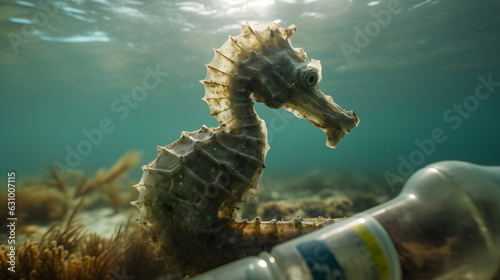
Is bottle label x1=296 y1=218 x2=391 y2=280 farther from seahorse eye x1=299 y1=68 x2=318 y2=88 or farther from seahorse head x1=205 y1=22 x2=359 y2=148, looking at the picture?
seahorse eye x1=299 y1=68 x2=318 y2=88

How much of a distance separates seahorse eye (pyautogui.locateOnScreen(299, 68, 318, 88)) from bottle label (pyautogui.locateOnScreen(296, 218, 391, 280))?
123 centimetres

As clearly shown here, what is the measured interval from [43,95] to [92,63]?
64.1ft

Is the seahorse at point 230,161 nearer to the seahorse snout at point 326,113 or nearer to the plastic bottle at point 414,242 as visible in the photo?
the seahorse snout at point 326,113

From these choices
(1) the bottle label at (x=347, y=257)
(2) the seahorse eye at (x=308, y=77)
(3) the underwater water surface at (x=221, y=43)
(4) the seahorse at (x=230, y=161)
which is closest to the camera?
(1) the bottle label at (x=347, y=257)

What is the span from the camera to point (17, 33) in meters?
14.3

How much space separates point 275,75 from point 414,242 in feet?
4.61

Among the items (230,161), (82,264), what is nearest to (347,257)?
(230,161)

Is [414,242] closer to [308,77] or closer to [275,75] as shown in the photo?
[308,77]

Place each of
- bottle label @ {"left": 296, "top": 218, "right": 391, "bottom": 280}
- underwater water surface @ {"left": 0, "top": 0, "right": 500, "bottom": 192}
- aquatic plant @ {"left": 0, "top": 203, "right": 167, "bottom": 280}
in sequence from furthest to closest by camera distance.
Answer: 1. underwater water surface @ {"left": 0, "top": 0, "right": 500, "bottom": 192}
2. aquatic plant @ {"left": 0, "top": 203, "right": 167, "bottom": 280}
3. bottle label @ {"left": 296, "top": 218, "right": 391, "bottom": 280}

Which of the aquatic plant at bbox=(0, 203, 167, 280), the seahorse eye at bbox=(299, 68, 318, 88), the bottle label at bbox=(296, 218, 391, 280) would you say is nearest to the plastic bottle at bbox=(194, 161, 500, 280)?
the bottle label at bbox=(296, 218, 391, 280)

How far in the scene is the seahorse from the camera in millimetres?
1875

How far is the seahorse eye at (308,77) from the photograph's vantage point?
2005 millimetres

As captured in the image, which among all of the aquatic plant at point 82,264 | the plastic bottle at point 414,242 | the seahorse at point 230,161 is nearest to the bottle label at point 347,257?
the plastic bottle at point 414,242

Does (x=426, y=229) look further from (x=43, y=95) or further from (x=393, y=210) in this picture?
(x=43, y=95)
